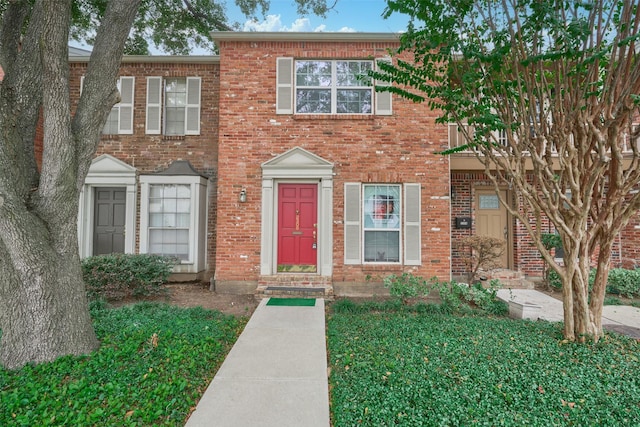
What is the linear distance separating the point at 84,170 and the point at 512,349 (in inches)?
209

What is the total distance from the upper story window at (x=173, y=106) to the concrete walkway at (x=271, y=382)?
17.7 ft

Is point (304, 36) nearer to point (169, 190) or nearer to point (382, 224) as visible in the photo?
point (382, 224)

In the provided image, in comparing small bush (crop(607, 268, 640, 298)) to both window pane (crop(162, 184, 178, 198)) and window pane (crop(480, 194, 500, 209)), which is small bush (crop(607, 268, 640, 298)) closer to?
window pane (crop(480, 194, 500, 209))

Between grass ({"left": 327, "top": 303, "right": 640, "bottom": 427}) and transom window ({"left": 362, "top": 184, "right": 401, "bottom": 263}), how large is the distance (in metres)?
2.31

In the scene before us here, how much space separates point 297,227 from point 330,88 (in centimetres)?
308

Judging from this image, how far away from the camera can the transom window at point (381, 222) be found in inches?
264

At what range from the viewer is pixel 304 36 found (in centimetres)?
670

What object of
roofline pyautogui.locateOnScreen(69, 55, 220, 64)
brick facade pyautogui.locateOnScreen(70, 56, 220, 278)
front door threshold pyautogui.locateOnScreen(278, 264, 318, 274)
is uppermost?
roofline pyautogui.locateOnScreen(69, 55, 220, 64)

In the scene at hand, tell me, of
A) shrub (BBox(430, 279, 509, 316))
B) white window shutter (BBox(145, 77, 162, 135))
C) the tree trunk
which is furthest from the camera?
white window shutter (BBox(145, 77, 162, 135))

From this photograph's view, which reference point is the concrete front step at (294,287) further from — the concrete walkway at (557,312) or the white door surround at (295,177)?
the concrete walkway at (557,312)

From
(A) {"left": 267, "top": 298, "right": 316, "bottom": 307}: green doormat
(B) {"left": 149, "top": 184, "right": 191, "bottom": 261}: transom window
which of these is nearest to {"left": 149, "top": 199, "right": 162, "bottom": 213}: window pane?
(B) {"left": 149, "top": 184, "right": 191, "bottom": 261}: transom window

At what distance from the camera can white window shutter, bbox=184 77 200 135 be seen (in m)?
7.61

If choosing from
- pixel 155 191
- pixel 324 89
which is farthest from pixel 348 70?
pixel 155 191

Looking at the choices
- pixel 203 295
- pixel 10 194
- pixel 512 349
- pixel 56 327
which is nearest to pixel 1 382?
pixel 56 327
